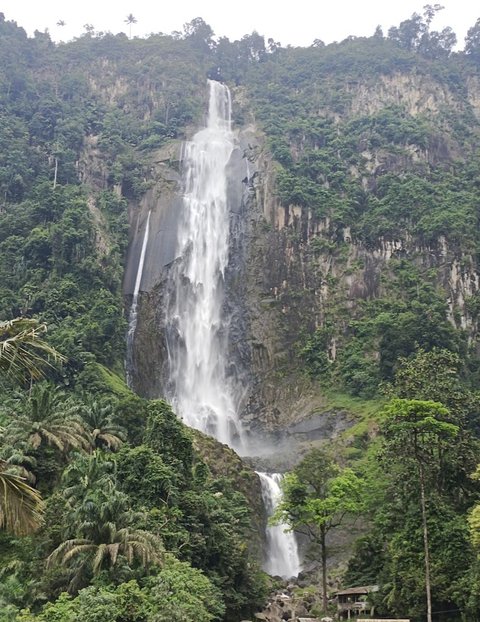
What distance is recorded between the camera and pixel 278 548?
34281mm

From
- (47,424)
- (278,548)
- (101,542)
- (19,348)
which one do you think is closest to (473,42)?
(278,548)

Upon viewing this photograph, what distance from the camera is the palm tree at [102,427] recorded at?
2858 cm

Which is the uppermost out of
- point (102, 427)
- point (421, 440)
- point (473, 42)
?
point (473, 42)

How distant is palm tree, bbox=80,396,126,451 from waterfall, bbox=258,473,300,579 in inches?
369

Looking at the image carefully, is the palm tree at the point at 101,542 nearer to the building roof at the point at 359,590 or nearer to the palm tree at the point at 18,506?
the building roof at the point at 359,590

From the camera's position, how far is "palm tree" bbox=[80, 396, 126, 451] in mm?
28578

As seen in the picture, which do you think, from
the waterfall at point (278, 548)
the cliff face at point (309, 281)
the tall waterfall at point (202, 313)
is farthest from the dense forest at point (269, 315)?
the tall waterfall at point (202, 313)

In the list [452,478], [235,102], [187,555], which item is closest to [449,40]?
[235,102]

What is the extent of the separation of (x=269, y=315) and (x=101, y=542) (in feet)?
120

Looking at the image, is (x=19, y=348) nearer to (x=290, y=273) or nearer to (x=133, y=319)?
(x=133, y=319)

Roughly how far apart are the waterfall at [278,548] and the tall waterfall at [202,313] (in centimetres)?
995

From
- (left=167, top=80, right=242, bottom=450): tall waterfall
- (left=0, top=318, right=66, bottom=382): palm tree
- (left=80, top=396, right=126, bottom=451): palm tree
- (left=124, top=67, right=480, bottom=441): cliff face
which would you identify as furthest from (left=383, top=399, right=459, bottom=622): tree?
(left=167, top=80, right=242, bottom=450): tall waterfall

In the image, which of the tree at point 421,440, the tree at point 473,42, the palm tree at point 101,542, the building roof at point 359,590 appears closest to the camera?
the palm tree at point 101,542

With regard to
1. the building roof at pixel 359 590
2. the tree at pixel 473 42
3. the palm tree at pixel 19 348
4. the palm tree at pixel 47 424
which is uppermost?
the tree at pixel 473 42
